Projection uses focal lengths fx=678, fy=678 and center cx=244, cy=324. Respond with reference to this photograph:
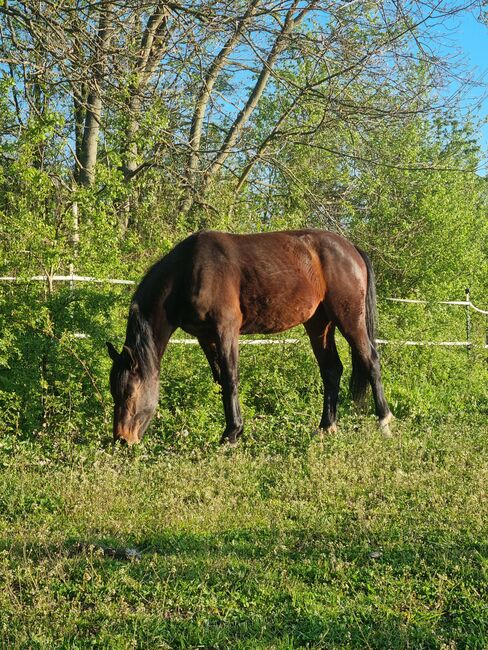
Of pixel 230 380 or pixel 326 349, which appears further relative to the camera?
→ pixel 326 349

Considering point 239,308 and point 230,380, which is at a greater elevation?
point 239,308

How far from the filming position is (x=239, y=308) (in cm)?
706

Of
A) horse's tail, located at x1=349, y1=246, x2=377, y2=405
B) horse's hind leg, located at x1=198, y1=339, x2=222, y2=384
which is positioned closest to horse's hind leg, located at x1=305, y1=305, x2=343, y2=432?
horse's tail, located at x1=349, y1=246, x2=377, y2=405

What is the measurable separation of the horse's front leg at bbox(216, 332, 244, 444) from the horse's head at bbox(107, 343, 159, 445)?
777mm

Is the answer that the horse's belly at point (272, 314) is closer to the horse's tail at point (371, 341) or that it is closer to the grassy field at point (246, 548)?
the horse's tail at point (371, 341)

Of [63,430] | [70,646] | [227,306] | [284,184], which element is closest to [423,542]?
[70,646]

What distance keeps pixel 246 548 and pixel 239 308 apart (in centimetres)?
346

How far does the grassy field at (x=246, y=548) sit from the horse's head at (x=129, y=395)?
245 mm

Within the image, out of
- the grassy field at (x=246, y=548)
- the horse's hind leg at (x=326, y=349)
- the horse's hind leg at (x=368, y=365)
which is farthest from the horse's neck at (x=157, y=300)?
the horse's hind leg at (x=368, y=365)

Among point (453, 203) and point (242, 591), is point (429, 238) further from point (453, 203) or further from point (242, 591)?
point (242, 591)

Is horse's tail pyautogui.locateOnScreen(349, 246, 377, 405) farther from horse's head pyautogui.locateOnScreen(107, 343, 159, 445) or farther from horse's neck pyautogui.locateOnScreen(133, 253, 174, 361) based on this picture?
horse's head pyautogui.locateOnScreen(107, 343, 159, 445)

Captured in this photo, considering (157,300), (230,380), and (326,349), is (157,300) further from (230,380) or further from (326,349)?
(326,349)

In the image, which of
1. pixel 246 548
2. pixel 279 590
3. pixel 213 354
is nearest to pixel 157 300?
pixel 213 354

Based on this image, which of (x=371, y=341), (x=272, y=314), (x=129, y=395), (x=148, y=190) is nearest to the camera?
(x=129, y=395)
